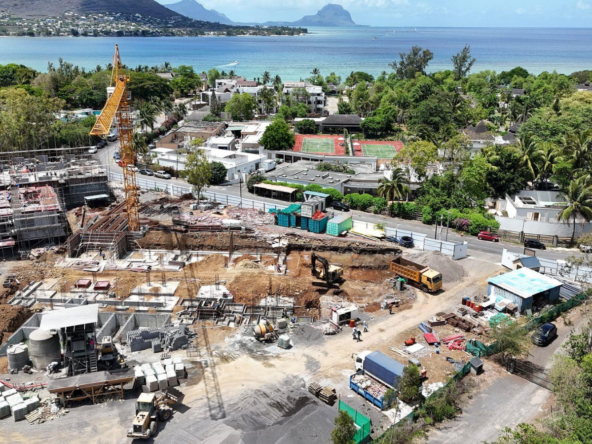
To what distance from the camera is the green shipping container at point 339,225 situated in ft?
164

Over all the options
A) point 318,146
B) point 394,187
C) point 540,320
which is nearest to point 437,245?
point 394,187

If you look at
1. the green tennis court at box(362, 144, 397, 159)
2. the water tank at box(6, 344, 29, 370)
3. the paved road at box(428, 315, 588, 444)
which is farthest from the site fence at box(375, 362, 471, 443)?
the green tennis court at box(362, 144, 397, 159)

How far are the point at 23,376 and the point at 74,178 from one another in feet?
114

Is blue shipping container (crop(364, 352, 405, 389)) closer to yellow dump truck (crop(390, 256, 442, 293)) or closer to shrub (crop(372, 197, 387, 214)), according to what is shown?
yellow dump truck (crop(390, 256, 442, 293))

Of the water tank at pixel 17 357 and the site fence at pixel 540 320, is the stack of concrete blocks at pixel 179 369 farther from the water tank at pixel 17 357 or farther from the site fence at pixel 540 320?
the site fence at pixel 540 320

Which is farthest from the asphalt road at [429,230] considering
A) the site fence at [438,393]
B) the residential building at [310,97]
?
the residential building at [310,97]

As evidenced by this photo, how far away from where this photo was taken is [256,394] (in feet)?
89.8


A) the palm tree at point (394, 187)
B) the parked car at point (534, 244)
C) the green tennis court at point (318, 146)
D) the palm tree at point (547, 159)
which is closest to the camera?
the parked car at point (534, 244)

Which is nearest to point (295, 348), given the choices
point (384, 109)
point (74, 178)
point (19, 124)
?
point (74, 178)

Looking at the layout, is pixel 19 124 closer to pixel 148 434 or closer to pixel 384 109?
pixel 148 434

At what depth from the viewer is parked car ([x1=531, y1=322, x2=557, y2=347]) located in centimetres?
3212

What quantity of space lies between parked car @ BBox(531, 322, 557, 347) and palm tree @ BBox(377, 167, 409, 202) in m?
26.2

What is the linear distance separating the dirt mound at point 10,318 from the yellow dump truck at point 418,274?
28273 mm

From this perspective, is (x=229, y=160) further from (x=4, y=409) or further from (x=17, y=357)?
(x=4, y=409)
